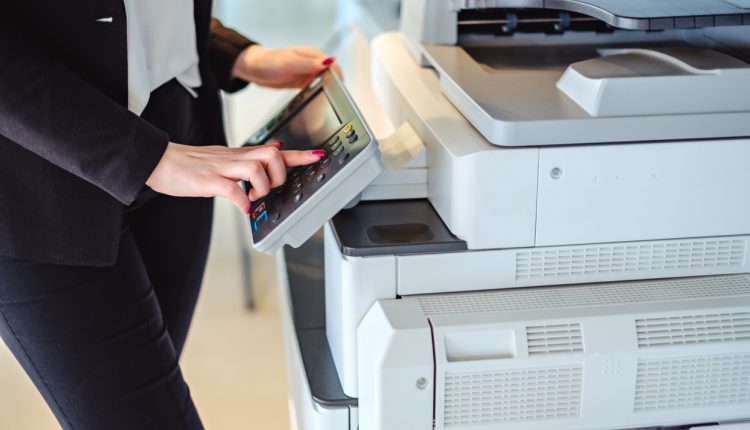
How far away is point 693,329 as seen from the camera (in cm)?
85

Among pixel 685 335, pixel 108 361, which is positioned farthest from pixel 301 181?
pixel 685 335

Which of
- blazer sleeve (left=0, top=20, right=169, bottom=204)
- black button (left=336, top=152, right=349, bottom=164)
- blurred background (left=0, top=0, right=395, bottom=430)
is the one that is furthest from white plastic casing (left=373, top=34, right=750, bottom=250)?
blurred background (left=0, top=0, right=395, bottom=430)

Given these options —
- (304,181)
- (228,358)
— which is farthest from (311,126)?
(228,358)

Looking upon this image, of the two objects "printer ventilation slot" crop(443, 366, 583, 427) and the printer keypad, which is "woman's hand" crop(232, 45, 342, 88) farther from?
"printer ventilation slot" crop(443, 366, 583, 427)

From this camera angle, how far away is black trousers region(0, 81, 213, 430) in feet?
2.87

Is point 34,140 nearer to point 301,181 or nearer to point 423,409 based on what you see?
point 301,181

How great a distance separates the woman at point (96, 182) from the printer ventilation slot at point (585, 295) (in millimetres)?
199

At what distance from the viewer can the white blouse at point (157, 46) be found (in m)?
0.91

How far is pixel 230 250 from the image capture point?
263 centimetres

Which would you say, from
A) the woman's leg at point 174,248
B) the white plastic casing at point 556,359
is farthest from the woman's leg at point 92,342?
the white plastic casing at point 556,359

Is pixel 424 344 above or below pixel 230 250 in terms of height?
above

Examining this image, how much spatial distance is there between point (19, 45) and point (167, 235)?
370mm

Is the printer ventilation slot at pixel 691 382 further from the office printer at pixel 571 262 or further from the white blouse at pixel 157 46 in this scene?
the white blouse at pixel 157 46

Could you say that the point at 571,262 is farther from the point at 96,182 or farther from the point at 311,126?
the point at 96,182
